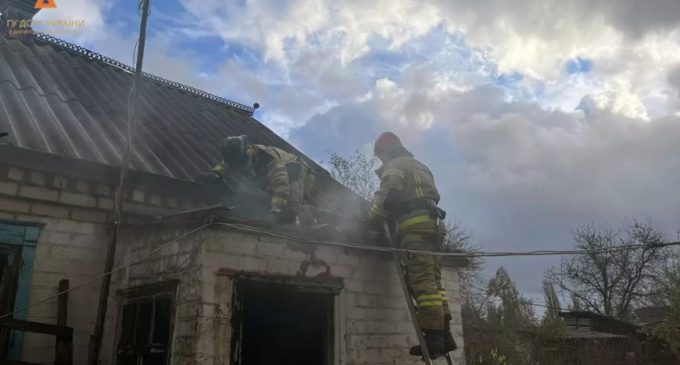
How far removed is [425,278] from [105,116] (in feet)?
16.3

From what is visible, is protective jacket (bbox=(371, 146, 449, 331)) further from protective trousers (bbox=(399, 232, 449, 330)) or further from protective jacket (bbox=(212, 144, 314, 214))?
protective jacket (bbox=(212, 144, 314, 214))

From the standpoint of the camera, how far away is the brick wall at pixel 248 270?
13.8 ft

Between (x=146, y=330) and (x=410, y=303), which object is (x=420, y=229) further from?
(x=146, y=330)

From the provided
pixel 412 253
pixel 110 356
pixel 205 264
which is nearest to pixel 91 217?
pixel 110 356

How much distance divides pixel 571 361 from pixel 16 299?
20.7 metres

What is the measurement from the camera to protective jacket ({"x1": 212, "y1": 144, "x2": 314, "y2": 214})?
589 cm

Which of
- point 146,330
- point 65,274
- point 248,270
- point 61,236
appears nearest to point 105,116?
point 61,236

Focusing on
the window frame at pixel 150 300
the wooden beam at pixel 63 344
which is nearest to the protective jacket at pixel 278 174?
the window frame at pixel 150 300

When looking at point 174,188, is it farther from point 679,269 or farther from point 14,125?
point 679,269

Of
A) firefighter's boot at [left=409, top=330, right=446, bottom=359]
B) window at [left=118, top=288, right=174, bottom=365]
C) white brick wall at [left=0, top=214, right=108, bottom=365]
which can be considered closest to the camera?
window at [left=118, top=288, right=174, bottom=365]

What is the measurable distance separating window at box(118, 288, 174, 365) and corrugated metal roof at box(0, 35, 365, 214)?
1.66 meters

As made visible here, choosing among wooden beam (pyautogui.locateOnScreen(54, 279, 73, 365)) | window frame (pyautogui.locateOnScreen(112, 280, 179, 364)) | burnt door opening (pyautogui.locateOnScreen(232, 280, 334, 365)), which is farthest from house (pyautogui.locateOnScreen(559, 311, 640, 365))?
wooden beam (pyautogui.locateOnScreen(54, 279, 73, 365))

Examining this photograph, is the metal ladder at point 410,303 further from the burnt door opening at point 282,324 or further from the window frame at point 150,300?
the window frame at point 150,300

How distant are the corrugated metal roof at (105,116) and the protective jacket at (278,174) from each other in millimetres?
807
